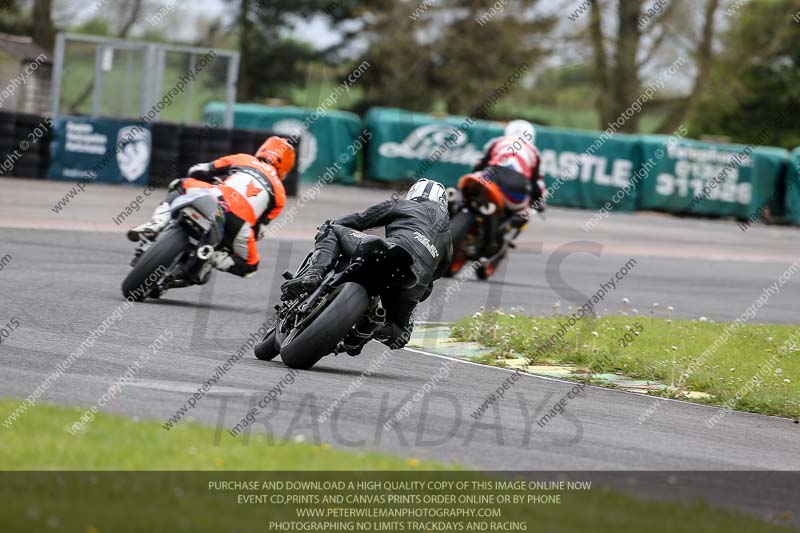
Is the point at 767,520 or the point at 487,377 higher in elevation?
the point at 767,520

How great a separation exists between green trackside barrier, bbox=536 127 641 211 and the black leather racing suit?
23.9 meters

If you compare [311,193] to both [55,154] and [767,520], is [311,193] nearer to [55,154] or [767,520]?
[55,154]

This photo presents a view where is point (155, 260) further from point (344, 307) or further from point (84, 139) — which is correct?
point (84, 139)

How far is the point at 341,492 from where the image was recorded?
5.53 metres

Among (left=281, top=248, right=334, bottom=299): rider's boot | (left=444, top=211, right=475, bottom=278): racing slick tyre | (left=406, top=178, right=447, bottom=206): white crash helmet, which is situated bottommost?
(left=444, top=211, right=475, bottom=278): racing slick tyre

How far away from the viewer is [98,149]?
24953mm

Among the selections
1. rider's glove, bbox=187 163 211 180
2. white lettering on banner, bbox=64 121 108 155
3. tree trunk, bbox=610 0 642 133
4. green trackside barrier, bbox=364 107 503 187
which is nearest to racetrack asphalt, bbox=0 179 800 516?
rider's glove, bbox=187 163 211 180

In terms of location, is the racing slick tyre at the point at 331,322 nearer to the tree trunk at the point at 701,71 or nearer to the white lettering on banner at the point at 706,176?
the white lettering on banner at the point at 706,176

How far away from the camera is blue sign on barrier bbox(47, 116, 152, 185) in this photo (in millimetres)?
24734

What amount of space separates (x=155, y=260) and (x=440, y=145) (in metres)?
21.8

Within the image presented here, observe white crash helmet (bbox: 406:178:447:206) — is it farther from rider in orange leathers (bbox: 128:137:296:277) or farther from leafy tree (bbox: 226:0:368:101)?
leafy tree (bbox: 226:0:368:101)

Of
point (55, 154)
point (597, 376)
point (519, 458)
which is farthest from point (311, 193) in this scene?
point (519, 458)

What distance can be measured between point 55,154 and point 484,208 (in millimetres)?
11747

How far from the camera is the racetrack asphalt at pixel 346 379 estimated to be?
6.87 metres
